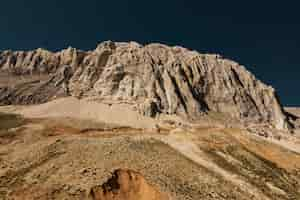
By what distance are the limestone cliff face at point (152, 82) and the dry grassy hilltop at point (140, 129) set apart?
54 cm

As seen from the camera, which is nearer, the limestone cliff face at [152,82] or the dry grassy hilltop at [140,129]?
the dry grassy hilltop at [140,129]

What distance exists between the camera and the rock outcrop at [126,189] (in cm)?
1903

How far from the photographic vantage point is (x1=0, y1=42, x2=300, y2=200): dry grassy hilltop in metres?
21.8

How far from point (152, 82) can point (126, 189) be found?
94.6 m

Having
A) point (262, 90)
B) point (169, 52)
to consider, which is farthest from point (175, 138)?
point (262, 90)

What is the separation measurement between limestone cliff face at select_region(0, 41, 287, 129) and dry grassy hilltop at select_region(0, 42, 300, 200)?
0.54m

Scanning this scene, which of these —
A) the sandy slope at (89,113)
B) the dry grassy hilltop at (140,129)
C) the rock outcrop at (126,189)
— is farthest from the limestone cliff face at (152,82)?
the rock outcrop at (126,189)

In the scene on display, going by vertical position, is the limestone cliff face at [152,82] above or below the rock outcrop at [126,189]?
above

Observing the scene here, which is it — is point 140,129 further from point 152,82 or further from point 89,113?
point 152,82

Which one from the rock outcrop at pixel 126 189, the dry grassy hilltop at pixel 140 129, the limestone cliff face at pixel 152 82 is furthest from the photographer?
the limestone cliff face at pixel 152 82

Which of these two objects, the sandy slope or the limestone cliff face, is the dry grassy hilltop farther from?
the limestone cliff face

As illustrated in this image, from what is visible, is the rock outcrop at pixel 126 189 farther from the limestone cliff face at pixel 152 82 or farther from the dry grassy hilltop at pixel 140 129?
the limestone cliff face at pixel 152 82

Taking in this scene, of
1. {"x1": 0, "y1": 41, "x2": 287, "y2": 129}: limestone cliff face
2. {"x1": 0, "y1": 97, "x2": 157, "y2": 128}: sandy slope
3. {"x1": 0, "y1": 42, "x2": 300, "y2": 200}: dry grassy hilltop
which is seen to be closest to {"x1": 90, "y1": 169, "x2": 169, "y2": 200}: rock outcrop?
{"x1": 0, "y1": 42, "x2": 300, "y2": 200}: dry grassy hilltop

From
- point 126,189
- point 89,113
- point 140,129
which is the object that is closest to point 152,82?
point 89,113
